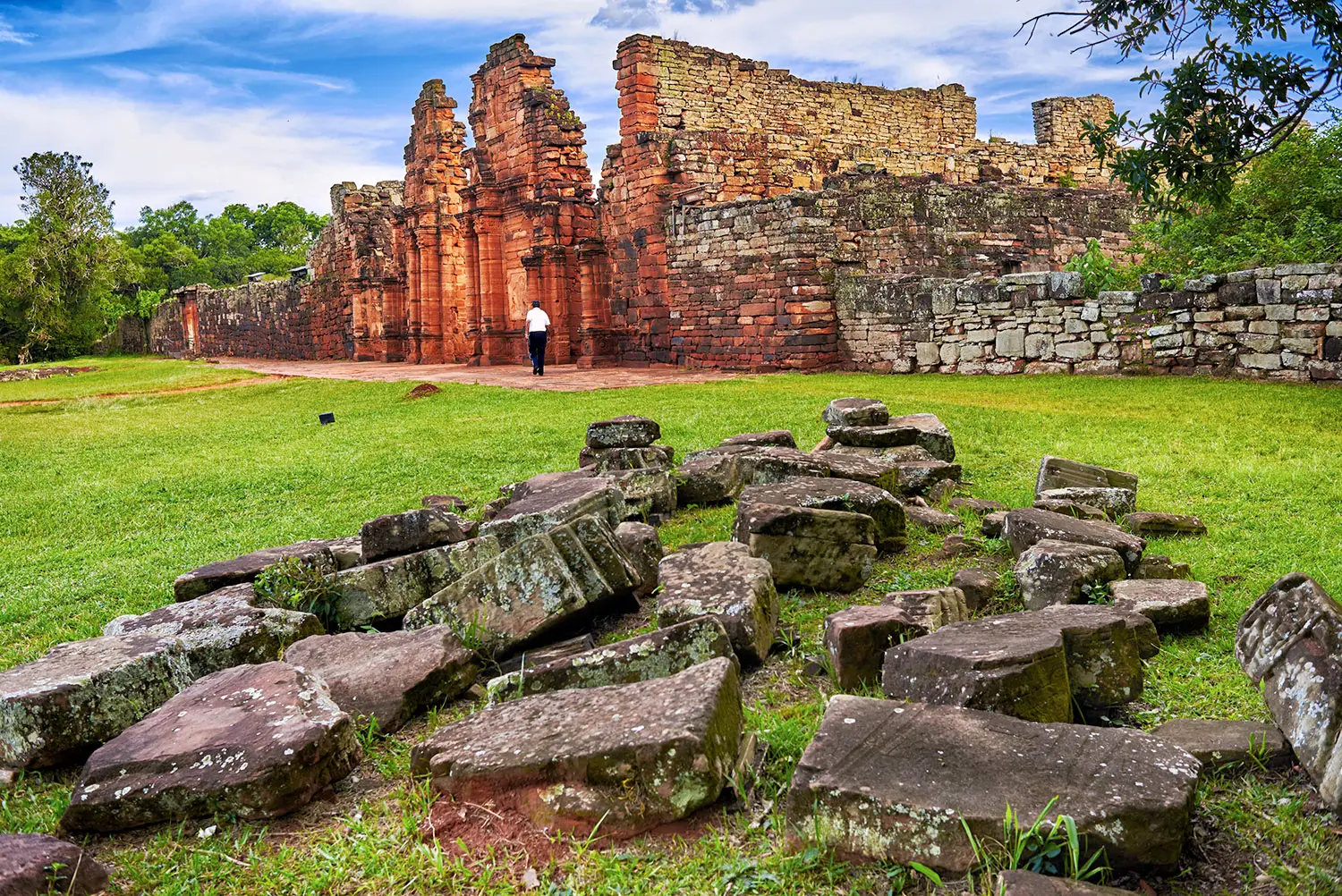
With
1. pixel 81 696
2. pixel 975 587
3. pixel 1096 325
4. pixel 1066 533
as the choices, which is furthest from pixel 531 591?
pixel 1096 325

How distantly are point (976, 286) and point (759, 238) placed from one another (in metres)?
4.16

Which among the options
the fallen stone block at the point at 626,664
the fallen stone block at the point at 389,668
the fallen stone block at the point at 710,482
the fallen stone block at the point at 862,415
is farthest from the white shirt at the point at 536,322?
the fallen stone block at the point at 626,664

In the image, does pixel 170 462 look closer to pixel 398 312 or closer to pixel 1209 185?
pixel 1209 185

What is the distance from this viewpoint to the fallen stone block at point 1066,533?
163 inches

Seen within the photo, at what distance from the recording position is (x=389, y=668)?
11.4ft

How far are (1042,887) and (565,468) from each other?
6.17 meters

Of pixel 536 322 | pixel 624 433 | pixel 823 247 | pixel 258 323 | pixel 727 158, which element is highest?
pixel 727 158

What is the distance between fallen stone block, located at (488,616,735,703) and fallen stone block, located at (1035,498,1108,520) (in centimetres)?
245

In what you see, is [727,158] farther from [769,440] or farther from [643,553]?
[643,553]

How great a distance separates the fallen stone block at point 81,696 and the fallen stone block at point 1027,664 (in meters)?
2.45

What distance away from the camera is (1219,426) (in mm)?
8422

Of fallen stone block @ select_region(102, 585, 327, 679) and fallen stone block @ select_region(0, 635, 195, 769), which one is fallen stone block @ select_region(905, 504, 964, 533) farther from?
fallen stone block @ select_region(0, 635, 195, 769)

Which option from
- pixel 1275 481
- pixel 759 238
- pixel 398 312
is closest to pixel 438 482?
pixel 1275 481

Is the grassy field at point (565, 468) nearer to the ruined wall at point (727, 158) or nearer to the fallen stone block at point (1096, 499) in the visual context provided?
the fallen stone block at point (1096, 499)
